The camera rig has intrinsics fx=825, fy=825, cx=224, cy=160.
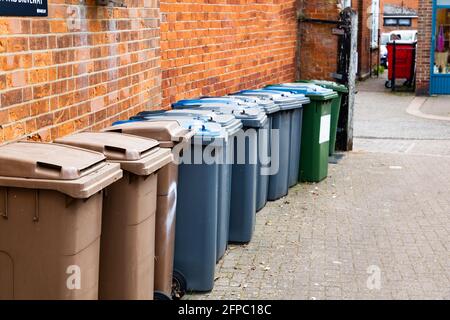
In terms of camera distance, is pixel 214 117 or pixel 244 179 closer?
pixel 214 117

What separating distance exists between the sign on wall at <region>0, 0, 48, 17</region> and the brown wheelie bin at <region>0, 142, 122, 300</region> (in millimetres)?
1158

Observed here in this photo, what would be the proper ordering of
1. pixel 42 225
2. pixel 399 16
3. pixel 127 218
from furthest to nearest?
1. pixel 399 16
2. pixel 127 218
3. pixel 42 225

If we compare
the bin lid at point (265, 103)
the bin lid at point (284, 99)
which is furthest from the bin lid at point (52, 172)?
the bin lid at point (284, 99)

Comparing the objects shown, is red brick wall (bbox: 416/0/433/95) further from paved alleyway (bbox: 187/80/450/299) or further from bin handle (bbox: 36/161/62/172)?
bin handle (bbox: 36/161/62/172)

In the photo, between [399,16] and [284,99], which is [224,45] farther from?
[399,16]

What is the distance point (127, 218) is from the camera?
4715 millimetres

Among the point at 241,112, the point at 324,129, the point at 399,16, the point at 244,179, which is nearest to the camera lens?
the point at 244,179

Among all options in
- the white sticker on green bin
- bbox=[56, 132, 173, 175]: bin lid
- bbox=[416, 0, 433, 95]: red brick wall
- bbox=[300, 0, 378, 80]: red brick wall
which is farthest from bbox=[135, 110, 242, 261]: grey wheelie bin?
bbox=[416, 0, 433, 95]: red brick wall

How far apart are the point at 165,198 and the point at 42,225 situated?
5.10 ft

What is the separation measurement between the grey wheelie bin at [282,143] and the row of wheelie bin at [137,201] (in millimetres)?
43

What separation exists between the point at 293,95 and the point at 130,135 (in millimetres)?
4580

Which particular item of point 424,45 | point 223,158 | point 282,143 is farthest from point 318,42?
point 424,45

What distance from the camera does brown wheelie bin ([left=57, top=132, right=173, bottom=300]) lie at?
15.5 feet

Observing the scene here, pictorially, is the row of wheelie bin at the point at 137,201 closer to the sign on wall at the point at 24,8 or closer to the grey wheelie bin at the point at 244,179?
the grey wheelie bin at the point at 244,179
